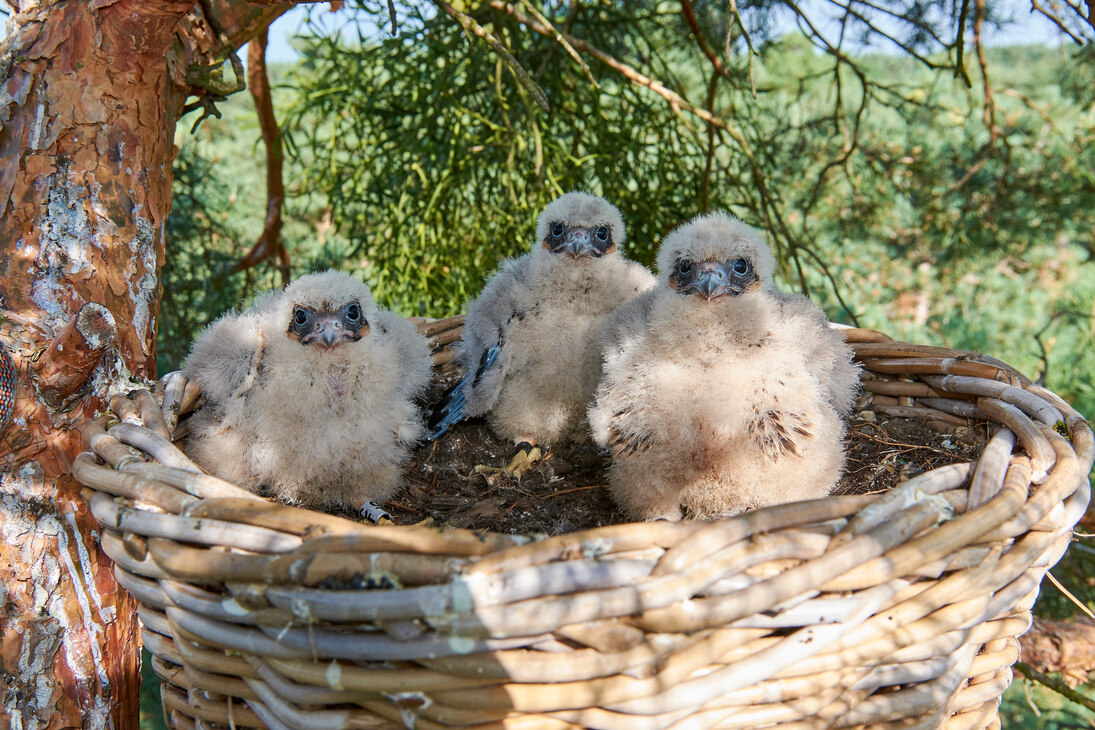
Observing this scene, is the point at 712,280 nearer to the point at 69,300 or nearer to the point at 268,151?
the point at 69,300

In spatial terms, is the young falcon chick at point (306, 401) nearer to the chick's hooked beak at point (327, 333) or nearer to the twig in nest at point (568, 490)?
the chick's hooked beak at point (327, 333)

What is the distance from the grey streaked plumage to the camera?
2.03 m

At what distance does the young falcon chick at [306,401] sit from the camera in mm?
1634

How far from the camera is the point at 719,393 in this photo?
5.03 ft

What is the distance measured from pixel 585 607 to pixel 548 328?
1.22m

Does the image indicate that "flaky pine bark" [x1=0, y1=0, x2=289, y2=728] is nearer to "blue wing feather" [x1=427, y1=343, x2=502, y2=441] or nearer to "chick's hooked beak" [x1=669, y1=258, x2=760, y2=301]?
"blue wing feather" [x1=427, y1=343, x2=502, y2=441]

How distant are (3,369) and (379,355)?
2.32ft

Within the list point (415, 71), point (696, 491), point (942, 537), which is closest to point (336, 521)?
point (942, 537)

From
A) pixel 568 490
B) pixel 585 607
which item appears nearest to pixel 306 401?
pixel 568 490

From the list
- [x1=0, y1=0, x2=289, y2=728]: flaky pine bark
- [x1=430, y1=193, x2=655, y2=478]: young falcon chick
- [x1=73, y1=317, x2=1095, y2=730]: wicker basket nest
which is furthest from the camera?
[x1=430, y1=193, x2=655, y2=478]: young falcon chick

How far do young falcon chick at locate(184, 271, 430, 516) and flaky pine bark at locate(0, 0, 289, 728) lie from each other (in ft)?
0.80

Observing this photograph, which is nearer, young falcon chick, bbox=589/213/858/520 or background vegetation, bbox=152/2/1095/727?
young falcon chick, bbox=589/213/858/520

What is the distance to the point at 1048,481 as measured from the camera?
109 cm

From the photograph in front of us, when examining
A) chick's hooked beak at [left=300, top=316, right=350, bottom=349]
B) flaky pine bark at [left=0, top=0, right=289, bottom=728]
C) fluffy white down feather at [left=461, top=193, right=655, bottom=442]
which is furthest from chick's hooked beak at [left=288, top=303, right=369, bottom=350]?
fluffy white down feather at [left=461, top=193, right=655, bottom=442]
